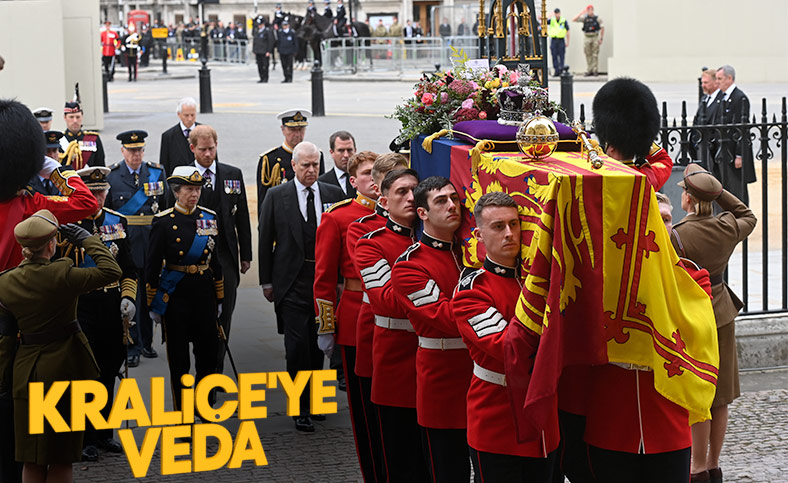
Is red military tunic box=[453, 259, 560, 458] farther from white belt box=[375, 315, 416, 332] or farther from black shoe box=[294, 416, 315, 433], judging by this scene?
black shoe box=[294, 416, 315, 433]

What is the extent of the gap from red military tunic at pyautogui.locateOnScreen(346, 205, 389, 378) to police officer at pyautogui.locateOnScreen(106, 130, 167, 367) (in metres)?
3.12

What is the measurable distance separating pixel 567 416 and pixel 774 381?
375cm

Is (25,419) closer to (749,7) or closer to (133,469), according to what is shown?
(133,469)

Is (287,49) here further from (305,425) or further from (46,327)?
(46,327)

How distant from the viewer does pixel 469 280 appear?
4.48 metres

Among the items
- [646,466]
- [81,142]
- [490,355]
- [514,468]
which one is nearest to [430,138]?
[490,355]

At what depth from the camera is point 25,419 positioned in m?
5.60

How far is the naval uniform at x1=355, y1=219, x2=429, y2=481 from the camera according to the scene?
5336mm

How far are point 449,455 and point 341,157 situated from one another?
3.37 metres

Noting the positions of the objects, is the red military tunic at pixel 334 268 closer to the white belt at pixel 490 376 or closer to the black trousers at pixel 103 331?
the black trousers at pixel 103 331

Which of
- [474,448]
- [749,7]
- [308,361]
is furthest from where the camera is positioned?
[749,7]

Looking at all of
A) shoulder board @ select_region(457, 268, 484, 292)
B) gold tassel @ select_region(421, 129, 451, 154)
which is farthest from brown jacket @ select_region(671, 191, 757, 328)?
shoulder board @ select_region(457, 268, 484, 292)

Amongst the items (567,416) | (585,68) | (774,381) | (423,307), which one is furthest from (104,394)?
(585,68)

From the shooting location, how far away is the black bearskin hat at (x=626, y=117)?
566 centimetres
